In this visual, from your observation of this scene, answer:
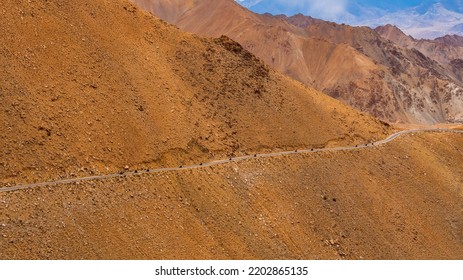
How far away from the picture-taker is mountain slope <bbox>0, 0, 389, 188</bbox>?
40.2 metres

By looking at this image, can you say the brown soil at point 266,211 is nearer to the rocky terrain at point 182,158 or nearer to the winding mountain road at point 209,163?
the rocky terrain at point 182,158

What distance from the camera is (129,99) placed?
154ft

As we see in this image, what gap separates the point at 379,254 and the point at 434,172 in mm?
15931

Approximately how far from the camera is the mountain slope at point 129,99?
132ft

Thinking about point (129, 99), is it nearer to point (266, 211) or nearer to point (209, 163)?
point (209, 163)

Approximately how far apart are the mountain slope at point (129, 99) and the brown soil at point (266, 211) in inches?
98.8

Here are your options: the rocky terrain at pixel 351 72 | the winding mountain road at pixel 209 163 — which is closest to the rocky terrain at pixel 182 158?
the winding mountain road at pixel 209 163

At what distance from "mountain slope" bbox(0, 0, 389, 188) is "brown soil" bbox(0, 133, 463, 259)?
2510 mm

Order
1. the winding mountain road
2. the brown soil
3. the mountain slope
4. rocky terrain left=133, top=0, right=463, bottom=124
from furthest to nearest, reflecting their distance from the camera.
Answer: rocky terrain left=133, top=0, right=463, bottom=124, the mountain slope, the winding mountain road, the brown soil

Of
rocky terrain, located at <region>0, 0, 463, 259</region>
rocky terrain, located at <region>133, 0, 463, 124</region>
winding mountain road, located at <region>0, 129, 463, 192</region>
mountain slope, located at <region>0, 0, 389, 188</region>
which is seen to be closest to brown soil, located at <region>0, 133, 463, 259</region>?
→ rocky terrain, located at <region>0, 0, 463, 259</region>

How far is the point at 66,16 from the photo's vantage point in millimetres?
48781

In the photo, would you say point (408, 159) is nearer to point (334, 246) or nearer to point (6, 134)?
point (334, 246)

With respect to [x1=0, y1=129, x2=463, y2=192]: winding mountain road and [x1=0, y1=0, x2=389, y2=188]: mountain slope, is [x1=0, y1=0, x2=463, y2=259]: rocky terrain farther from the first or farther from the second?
[x1=0, y1=129, x2=463, y2=192]: winding mountain road

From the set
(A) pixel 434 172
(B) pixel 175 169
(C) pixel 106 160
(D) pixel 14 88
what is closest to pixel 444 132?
(A) pixel 434 172
